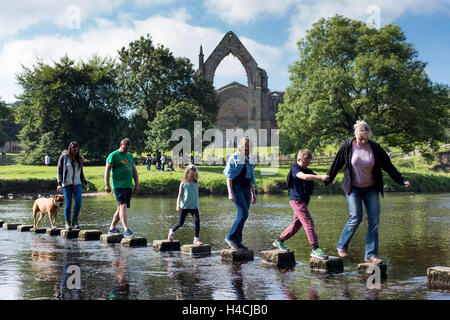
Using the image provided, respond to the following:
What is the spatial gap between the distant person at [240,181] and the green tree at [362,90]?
104 feet

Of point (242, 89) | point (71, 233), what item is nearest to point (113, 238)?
point (71, 233)

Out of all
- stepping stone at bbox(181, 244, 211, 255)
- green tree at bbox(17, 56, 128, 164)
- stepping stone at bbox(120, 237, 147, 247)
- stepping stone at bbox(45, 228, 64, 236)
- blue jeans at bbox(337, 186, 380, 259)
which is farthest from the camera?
green tree at bbox(17, 56, 128, 164)

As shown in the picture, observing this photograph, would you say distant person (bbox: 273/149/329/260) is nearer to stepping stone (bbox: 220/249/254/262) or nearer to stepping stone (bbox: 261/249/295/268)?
stepping stone (bbox: 261/249/295/268)

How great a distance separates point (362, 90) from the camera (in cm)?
4062

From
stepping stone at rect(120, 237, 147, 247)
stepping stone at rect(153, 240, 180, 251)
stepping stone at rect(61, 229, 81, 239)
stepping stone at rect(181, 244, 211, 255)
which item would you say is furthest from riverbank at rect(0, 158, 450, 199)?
stepping stone at rect(181, 244, 211, 255)

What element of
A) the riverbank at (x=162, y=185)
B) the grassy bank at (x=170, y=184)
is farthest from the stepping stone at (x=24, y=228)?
the grassy bank at (x=170, y=184)

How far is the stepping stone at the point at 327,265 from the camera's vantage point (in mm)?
7805

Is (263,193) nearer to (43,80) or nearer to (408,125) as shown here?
(408,125)

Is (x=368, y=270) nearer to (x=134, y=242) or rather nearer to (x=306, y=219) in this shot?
(x=306, y=219)

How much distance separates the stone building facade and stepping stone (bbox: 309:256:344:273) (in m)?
67.9

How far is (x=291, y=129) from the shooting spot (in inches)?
1722

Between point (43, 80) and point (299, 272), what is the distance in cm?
5025

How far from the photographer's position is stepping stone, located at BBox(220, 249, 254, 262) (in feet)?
29.0
